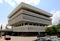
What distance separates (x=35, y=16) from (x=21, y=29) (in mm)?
14019

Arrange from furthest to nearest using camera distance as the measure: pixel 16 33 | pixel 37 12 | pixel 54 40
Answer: pixel 37 12, pixel 16 33, pixel 54 40

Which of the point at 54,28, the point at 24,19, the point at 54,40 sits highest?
the point at 24,19

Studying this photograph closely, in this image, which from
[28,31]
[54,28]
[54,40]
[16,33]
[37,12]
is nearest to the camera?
[54,40]

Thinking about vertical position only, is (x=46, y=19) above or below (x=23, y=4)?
below

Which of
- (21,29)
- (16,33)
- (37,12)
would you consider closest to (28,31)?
(21,29)

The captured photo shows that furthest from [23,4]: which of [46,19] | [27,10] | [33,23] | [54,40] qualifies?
[54,40]

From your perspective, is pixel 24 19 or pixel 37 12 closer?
pixel 24 19

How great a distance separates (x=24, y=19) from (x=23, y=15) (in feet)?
9.35

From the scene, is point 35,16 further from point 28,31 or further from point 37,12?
point 28,31

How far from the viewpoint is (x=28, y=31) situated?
95.8m

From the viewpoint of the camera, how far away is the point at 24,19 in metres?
96.9

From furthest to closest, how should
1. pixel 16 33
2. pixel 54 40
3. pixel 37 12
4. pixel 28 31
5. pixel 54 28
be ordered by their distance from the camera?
pixel 37 12
pixel 16 33
pixel 28 31
pixel 54 28
pixel 54 40

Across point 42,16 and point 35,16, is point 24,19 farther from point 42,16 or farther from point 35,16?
point 42,16

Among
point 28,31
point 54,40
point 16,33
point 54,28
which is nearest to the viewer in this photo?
point 54,40
